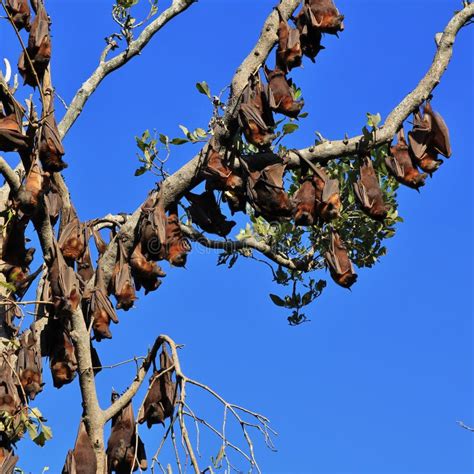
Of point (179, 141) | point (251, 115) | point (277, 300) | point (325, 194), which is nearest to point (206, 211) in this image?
point (179, 141)

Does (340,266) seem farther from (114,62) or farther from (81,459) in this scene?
(114,62)

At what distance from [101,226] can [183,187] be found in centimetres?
137

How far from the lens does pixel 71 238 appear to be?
6910mm

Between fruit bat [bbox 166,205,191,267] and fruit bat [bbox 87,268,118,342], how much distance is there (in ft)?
1.78

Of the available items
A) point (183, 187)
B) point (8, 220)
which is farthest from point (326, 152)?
point (8, 220)

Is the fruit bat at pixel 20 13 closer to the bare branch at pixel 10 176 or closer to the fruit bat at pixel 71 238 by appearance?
the bare branch at pixel 10 176

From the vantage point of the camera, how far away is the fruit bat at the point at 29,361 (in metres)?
7.18

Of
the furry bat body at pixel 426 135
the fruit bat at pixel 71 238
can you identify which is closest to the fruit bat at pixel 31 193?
the fruit bat at pixel 71 238

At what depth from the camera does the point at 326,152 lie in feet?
21.7

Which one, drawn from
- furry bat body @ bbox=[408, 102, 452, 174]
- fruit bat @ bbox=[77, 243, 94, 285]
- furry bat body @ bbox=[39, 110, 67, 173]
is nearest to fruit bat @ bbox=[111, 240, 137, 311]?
fruit bat @ bbox=[77, 243, 94, 285]

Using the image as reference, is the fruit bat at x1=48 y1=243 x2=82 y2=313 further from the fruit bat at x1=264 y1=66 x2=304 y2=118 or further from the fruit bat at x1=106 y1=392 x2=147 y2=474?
the fruit bat at x1=264 y1=66 x2=304 y2=118

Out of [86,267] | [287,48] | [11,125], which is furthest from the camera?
→ [86,267]

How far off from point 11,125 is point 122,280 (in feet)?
4.36

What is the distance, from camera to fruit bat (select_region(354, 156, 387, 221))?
22.6 ft
